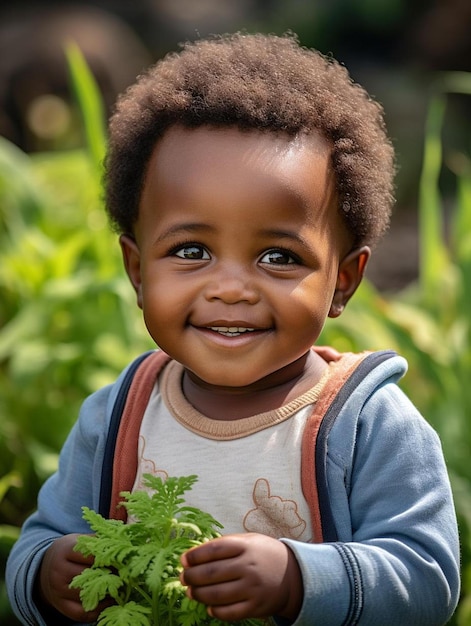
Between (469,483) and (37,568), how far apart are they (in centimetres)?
133

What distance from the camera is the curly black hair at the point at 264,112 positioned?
1895mm

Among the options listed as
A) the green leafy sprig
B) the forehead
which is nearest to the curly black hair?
the forehead

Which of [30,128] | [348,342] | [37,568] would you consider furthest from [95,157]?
[30,128]

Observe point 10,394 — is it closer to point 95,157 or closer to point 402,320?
point 95,157

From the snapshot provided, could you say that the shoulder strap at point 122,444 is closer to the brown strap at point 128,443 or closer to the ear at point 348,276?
the brown strap at point 128,443

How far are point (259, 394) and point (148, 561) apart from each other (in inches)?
17.8

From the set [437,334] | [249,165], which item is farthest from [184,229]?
[437,334]

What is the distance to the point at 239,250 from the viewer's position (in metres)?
1.85

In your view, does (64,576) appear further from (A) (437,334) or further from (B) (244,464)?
(A) (437,334)

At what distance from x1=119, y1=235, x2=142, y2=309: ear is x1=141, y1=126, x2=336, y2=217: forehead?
0.64ft

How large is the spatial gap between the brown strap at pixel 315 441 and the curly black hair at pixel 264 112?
0.87 feet

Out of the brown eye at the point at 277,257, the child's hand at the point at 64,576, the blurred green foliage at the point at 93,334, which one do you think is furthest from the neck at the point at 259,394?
the blurred green foliage at the point at 93,334

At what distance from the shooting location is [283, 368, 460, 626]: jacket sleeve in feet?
5.64

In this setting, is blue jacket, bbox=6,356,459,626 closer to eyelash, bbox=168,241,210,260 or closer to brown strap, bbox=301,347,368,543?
brown strap, bbox=301,347,368,543
